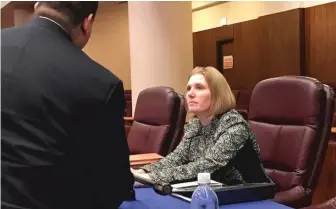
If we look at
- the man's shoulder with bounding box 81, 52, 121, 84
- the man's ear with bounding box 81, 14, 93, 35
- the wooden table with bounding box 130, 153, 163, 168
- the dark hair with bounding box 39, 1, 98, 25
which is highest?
the dark hair with bounding box 39, 1, 98, 25

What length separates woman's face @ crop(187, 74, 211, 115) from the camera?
2301 millimetres

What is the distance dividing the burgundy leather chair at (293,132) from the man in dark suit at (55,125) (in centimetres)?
113

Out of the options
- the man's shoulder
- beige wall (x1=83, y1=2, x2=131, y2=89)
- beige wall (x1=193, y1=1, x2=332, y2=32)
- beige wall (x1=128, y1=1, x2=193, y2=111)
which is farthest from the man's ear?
beige wall (x1=83, y1=2, x2=131, y2=89)

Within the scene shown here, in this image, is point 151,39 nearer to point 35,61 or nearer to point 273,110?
point 273,110

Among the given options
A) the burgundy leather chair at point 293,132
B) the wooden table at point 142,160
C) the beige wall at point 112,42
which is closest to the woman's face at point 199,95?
the burgundy leather chair at point 293,132

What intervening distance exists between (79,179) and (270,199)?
2.91 feet

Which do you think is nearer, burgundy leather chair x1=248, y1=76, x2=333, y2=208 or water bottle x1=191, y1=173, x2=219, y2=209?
water bottle x1=191, y1=173, x2=219, y2=209

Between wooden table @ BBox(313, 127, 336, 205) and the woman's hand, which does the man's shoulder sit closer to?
the woman's hand

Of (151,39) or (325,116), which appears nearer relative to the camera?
(325,116)

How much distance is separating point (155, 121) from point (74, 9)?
6.25 ft

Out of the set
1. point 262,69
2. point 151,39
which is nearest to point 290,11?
point 262,69

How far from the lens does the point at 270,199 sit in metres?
1.92

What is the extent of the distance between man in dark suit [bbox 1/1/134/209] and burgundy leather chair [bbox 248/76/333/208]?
1134 millimetres

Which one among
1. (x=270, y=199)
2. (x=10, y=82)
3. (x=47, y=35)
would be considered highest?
(x=47, y=35)
